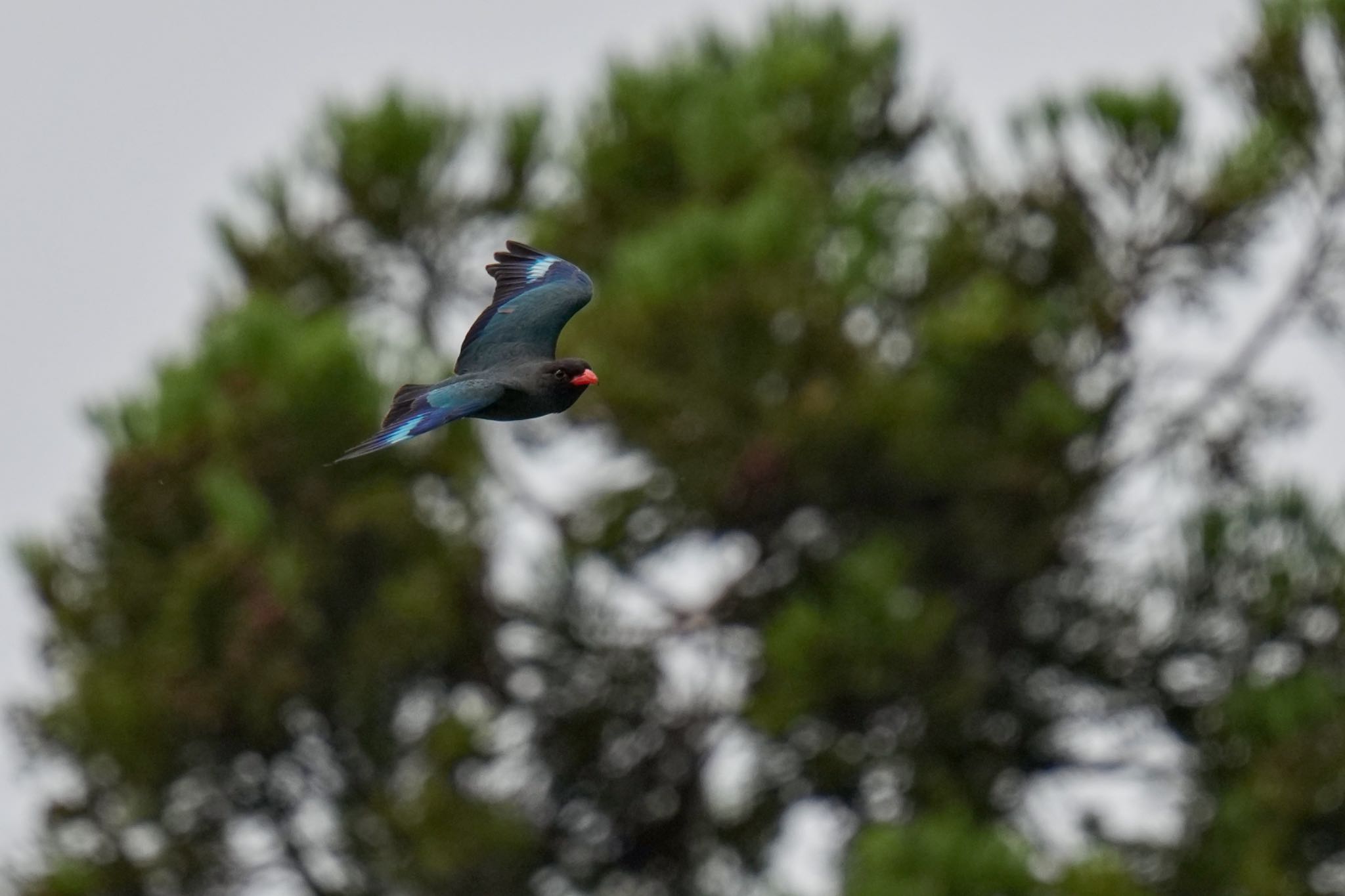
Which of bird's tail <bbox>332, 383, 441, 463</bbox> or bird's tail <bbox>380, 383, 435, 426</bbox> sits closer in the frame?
bird's tail <bbox>332, 383, 441, 463</bbox>

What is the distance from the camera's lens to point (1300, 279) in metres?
14.4

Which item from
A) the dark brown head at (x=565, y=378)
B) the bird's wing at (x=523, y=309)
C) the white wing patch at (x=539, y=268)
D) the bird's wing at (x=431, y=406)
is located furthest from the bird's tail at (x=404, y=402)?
the white wing patch at (x=539, y=268)

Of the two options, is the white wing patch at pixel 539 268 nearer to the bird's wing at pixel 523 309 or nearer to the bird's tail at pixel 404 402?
the bird's wing at pixel 523 309

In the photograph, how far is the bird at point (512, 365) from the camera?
7.41 meters

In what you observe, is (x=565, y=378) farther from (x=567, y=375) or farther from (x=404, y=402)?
(x=404, y=402)

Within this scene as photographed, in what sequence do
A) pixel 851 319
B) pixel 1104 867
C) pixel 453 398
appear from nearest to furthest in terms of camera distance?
1. pixel 453 398
2. pixel 1104 867
3. pixel 851 319

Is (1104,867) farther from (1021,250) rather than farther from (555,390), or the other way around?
(555,390)

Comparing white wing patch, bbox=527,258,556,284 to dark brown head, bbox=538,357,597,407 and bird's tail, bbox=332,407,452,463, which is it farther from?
bird's tail, bbox=332,407,452,463

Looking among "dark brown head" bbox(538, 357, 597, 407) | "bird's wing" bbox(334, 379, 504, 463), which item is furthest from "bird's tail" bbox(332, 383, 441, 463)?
"dark brown head" bbox(538, 357, 597, 407)

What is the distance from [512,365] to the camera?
26.4 feet

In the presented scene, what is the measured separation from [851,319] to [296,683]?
308 cm

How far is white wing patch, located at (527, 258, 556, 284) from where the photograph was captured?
29.1ft

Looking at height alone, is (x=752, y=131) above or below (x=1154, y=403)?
above

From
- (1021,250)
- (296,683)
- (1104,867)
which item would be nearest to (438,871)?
(296,683)
